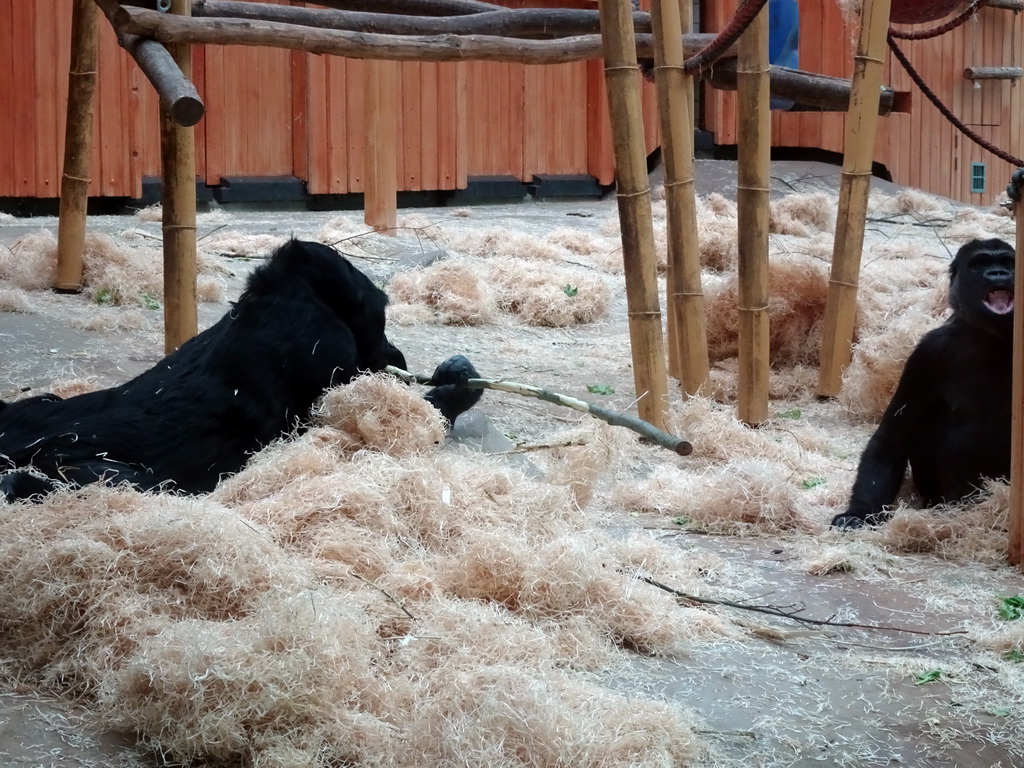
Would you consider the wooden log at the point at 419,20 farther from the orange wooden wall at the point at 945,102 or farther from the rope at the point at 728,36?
the orange wooden wall at the point at 945,102

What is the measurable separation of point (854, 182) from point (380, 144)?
16.3 ft

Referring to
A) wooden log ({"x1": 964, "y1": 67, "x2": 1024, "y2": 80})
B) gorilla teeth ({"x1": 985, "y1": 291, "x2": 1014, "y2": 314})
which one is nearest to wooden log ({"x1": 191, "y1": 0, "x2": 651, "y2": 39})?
gorilla teeth ({"x1": 985, "y1": 291, "x2": 1014, "y2": 314})

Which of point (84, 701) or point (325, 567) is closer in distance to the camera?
point (84, 701)

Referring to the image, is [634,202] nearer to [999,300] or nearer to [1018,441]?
[999,300]

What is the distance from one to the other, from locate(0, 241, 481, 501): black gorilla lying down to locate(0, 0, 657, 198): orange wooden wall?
6.17 meters

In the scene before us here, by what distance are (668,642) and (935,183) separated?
49.0 feet

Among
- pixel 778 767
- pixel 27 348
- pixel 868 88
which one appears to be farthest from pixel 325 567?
pixel 868 88

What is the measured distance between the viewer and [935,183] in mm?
16844

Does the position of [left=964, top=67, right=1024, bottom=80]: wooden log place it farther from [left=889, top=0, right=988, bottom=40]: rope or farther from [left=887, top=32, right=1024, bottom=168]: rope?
[left=887, top=32, right=1024, bottom=168]: rope

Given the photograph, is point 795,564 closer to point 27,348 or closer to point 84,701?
point 84,701

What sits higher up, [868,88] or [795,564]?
[868,88]

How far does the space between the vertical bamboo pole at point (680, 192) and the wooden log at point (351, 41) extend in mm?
688

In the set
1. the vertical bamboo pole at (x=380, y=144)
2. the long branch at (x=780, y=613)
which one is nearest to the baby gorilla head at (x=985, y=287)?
the long branch at (x=780, y=613)

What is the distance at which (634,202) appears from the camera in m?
5.73
